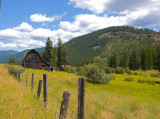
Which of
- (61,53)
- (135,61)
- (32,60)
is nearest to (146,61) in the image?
(135,61)

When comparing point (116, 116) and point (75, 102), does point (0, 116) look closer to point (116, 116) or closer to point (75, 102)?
point (116, 116)

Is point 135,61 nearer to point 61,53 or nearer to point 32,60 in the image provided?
point 61,53

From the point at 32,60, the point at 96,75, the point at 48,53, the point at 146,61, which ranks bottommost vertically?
the point at 96,75

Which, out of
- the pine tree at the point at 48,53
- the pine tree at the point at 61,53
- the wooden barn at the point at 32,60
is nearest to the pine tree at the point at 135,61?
the pine tree at the point at 61,53

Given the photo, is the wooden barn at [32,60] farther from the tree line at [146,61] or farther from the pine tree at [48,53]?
the tree line at [146,61]

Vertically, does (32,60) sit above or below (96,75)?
above

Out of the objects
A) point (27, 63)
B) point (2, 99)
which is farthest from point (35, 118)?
point (27, 63)

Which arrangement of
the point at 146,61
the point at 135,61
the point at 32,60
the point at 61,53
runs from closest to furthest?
the point at 32,60 → the point at 61,53 → the point at 146,61 → the point at 135,61

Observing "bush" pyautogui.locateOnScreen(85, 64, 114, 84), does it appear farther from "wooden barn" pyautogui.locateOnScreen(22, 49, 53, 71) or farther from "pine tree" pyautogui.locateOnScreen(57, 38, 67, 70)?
"pine tree" pyautogui.locateOnScreen(57, 38, 67, 70)

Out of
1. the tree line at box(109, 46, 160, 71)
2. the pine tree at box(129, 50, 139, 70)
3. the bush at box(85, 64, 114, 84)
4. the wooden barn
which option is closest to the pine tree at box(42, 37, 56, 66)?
the wooden barn

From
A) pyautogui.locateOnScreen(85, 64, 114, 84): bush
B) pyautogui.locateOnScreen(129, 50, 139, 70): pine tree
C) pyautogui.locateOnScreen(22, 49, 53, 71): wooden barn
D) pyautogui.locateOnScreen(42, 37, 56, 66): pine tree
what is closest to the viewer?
pyautogui.locateOnScreen(85, 64, 114, 84): bush

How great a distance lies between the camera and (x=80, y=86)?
4.42 meters

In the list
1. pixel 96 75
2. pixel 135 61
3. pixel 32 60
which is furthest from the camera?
pixel 135 61

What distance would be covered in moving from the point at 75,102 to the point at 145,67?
299ft
